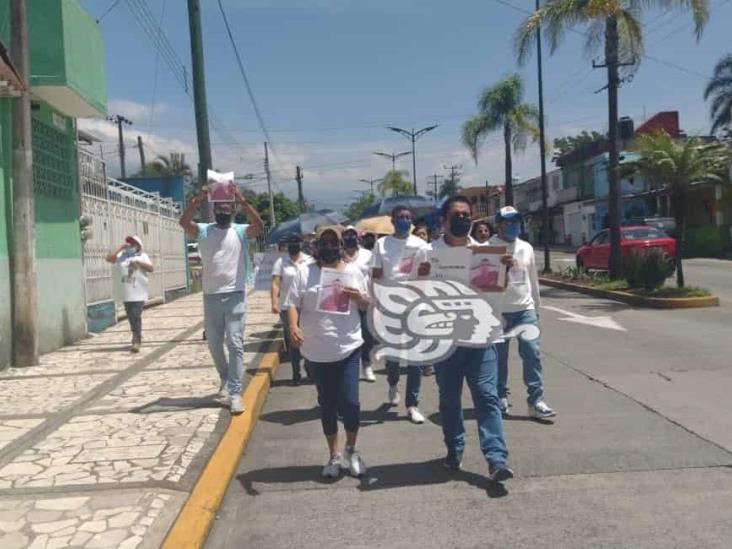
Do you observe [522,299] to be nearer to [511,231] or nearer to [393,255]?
[511,231]

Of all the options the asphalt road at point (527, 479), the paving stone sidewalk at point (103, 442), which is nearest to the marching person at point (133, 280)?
the paving stone sidewalk at point (103, 442)

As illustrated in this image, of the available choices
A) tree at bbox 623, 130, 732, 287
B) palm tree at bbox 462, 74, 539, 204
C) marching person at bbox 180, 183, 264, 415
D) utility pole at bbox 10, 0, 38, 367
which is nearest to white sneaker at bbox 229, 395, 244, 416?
marching person at bbox 180, 183, 264, 415

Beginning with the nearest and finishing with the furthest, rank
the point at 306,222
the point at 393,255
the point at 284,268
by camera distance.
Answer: the point at 393,255
the point at 284,268
the point at 306,222

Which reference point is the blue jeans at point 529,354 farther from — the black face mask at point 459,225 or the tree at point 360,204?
the tree at point 360,204

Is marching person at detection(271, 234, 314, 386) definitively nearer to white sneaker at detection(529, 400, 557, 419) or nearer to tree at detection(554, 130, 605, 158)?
white sneaker at detection(529, 400, 557, 419)

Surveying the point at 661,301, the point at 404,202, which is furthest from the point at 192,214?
the point at 404,202

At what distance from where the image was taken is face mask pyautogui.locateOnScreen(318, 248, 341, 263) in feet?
16.2

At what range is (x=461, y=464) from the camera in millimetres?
5125

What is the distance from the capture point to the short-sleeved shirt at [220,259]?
6.51 metres

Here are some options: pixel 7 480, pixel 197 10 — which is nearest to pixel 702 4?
pixel 197 10

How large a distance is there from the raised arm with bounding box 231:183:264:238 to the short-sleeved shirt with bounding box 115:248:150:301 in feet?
12.7

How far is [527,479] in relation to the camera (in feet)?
15.8

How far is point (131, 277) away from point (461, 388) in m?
6.37

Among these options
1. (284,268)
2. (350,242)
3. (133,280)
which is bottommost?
(133,280)
